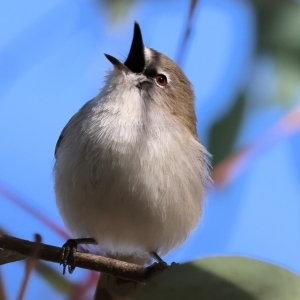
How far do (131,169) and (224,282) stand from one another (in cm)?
58

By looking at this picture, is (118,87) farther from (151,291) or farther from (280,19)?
(151,291)

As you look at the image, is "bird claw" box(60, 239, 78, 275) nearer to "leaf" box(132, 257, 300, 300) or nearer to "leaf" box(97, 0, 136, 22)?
"leaf" box(132, 257, 300, 300)

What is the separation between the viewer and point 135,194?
1.53 metres

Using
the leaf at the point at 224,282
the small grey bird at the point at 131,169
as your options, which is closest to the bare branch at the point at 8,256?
the small grey bird at the point at 131,169

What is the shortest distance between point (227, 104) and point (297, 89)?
7.7 inches

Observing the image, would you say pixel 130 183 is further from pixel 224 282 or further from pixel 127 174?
pixel 224 282

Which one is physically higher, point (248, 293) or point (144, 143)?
point (144, 143)

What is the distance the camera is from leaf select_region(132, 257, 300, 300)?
97 centimetres

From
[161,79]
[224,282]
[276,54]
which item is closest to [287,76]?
[276,54]

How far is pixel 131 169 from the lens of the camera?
1.51 meters

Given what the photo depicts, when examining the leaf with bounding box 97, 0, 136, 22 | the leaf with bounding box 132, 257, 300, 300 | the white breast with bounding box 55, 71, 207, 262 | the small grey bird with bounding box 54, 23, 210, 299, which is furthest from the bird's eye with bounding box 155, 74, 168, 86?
the leaf with bounding box 132, 257, 300, 300

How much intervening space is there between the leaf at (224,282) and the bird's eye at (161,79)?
91cm

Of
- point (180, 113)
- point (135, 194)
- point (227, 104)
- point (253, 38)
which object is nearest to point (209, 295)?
point (135, 194)

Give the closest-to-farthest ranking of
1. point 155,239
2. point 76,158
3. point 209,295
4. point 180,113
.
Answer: point 209,295 < point 76,158 < point 155,239 < point 180,113
